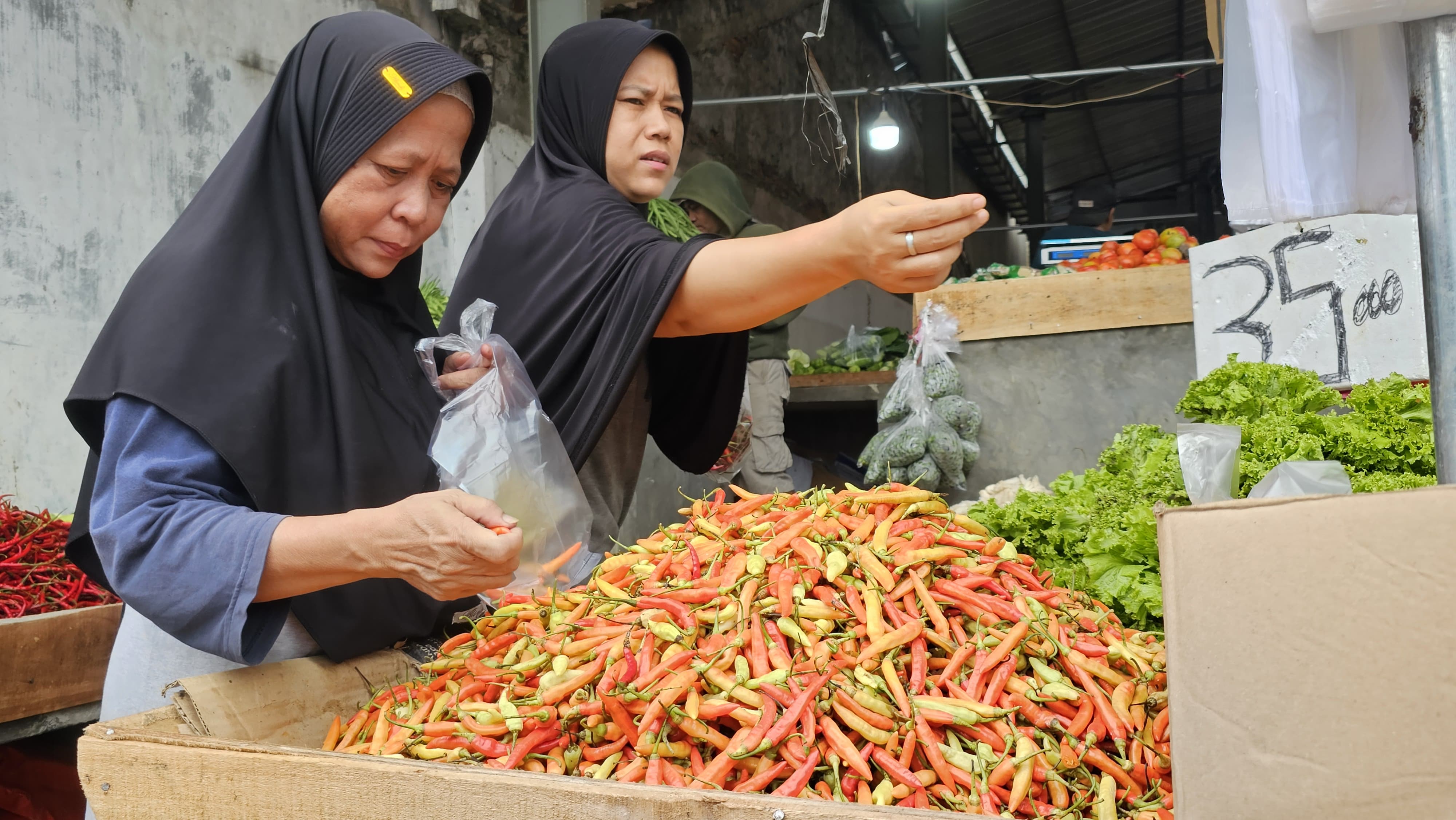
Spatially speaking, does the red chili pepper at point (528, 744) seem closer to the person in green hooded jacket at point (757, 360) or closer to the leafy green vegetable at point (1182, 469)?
the leafy green vegetable at point (1182, 469)

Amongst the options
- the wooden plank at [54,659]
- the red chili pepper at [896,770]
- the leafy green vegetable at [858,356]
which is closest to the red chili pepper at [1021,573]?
the red chili pepper at [896,770]

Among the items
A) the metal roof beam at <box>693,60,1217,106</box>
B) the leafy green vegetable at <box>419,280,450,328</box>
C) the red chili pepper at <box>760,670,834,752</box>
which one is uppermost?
the metal roof beam at <box>693,60,1217,106</box>

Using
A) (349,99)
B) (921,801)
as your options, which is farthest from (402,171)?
(921,801)

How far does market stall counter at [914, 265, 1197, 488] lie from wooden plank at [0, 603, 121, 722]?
12.9 feet

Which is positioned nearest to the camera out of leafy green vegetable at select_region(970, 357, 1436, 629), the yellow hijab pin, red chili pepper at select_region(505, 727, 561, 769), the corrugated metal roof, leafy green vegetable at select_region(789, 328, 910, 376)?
red chili pepper at select_region(505, 727, 561, 769)

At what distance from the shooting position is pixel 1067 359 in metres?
4.87

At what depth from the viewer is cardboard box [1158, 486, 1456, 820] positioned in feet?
2.98

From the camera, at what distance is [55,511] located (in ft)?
12.9

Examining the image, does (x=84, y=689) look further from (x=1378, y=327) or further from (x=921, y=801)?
(x=1378, y=327)

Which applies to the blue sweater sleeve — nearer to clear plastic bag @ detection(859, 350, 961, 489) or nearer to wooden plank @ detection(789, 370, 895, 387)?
clear plastic bag @ detection(859, 350, 961, 489)

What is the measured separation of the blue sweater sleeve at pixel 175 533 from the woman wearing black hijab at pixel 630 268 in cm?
73

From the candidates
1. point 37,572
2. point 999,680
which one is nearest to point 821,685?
point 999,680

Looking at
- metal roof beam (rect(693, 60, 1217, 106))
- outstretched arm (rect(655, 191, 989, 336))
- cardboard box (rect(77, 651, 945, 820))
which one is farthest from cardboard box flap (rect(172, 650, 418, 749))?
metal roof beam (rect(693, 60, 1217, 106))

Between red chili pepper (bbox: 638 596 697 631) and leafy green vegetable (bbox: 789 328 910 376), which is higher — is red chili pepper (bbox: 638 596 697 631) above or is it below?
below
